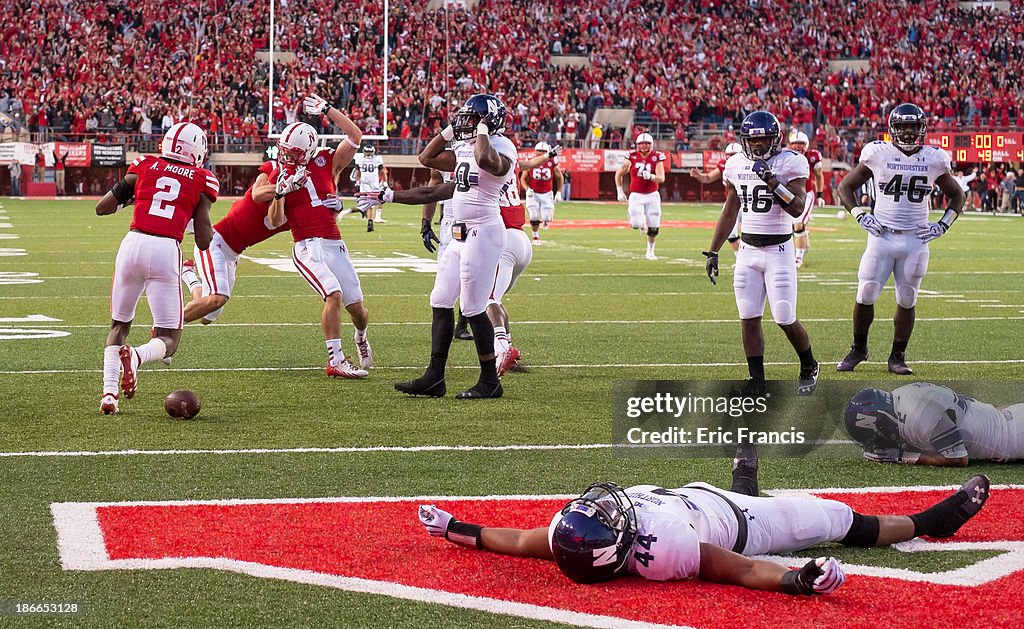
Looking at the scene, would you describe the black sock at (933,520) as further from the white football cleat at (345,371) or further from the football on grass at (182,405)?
the white football cleat at (345,371)

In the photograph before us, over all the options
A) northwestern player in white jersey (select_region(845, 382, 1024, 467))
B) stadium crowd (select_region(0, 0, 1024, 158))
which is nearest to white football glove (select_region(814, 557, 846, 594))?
northwestern player in white jersey (select_region(845, 382, 1024, 467))

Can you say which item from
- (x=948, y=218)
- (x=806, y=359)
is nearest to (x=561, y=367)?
(x=806, y=359)

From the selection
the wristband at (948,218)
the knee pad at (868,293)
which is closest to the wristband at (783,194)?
the knee pad at (868,293)

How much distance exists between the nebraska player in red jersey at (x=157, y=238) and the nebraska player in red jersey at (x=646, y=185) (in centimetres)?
1294

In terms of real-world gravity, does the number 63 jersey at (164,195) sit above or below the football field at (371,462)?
above

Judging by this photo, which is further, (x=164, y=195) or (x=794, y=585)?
(x=164, y=195)

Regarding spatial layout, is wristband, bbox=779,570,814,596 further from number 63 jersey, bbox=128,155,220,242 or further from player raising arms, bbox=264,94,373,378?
player raising arms, bbox=264,94,373,378

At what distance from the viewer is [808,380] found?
338 inches

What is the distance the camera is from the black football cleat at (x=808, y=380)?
8.47 m

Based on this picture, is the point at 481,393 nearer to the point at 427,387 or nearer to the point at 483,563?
the point at 427,387

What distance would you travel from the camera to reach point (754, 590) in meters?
4.39

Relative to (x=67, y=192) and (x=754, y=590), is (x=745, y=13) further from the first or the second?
(x=754, y=590)

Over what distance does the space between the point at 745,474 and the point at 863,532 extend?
0.47 metres

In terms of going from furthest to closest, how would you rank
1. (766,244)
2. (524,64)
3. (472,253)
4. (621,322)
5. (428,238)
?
(524,64) < (621,322) < (428,238) < (766,244) < (472,253)
